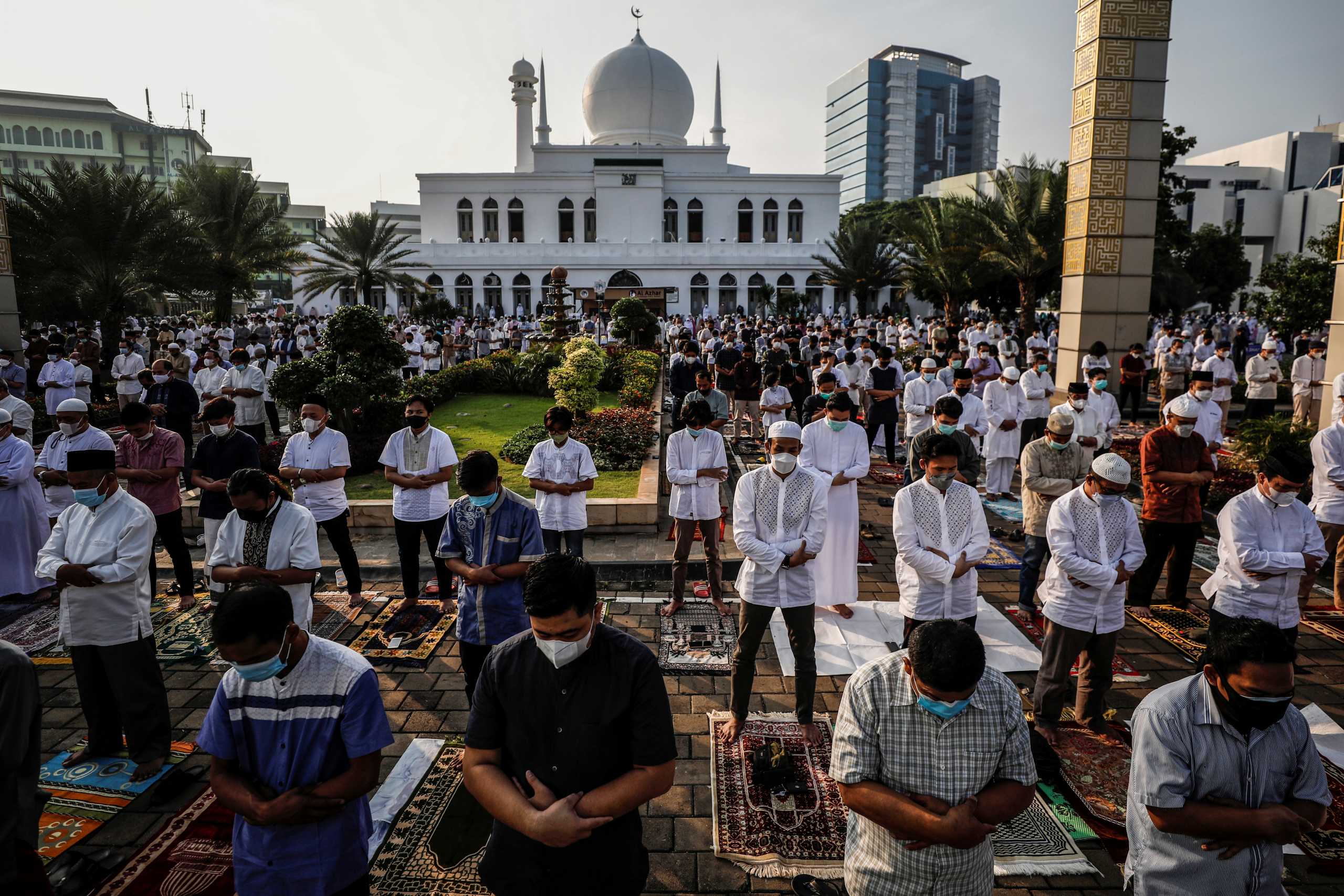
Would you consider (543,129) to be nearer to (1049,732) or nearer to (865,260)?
(865,260)

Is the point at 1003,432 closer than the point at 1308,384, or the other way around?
the point at 1003,432

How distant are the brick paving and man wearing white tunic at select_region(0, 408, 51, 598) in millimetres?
1478

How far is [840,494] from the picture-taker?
240 inches

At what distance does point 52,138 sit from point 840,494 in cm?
7763

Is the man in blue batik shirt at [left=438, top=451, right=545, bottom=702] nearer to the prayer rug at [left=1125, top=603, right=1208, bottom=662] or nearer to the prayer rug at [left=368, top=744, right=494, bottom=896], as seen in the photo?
the prayer rug at [left=368, top=744, right=494, bottom=896]

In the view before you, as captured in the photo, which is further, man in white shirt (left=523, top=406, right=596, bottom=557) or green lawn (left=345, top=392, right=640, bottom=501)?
green lawn (left=345, top=392, right=640, bottom=501)

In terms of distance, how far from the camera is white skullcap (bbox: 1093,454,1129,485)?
13.4 feet

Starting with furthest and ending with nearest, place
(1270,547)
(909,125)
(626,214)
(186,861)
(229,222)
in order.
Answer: (909,125) → (626,214) → (229,222) → (1270,547) → (186,861)

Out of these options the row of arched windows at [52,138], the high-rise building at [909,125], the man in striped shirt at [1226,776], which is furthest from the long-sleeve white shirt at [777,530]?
the high-rise building at [909,125]

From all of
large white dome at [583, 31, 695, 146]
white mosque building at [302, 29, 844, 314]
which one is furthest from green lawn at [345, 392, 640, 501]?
large white dome at [583, 31, 695, 146]

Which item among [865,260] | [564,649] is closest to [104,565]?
[564,649]

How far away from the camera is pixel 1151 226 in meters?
11.9

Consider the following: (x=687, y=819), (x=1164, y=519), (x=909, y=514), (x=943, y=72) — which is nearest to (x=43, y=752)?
(x=687, y=819)

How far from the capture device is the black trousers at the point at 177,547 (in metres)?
6.20
